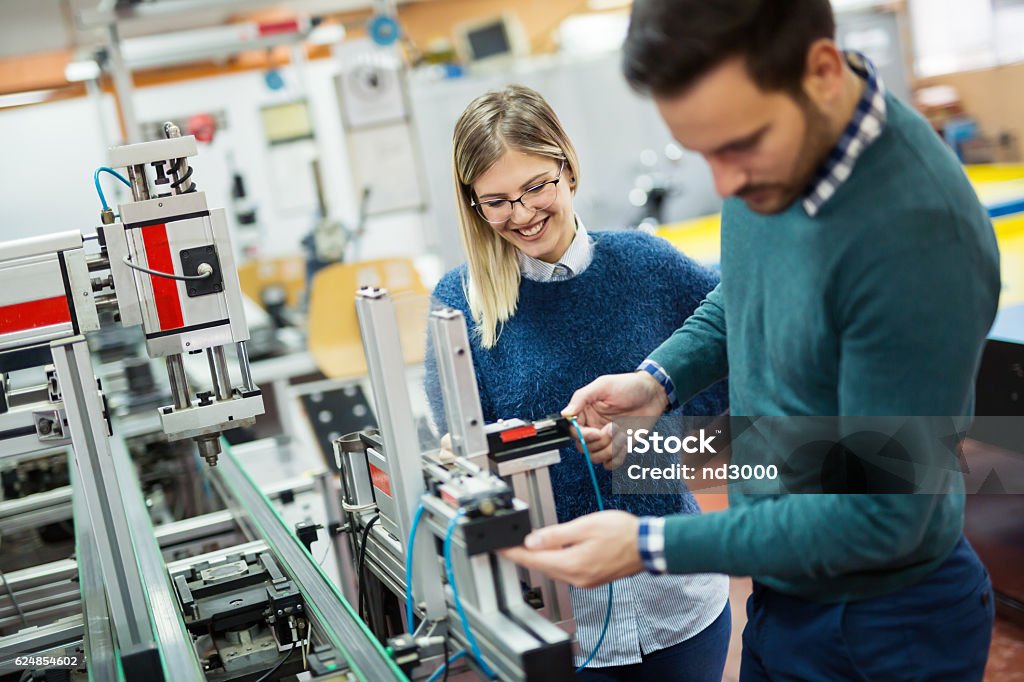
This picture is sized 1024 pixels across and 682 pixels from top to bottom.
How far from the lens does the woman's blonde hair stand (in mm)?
1487

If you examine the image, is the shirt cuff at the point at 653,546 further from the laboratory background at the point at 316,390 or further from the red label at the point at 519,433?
the red label at the point at 519,433

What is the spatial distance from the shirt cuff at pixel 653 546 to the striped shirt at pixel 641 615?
0.51 meters

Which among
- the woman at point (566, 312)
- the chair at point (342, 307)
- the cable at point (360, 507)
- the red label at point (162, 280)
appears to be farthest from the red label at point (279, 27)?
the cable at point (360, 507)

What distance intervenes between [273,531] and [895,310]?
1.32 metres

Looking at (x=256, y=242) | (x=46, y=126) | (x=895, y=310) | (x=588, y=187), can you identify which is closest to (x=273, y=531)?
(x=895, y=310)

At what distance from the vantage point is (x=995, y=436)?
263 centimetres

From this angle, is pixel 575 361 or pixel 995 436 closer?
pixel 575 361

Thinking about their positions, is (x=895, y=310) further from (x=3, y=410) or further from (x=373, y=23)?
(x=373, y=23)

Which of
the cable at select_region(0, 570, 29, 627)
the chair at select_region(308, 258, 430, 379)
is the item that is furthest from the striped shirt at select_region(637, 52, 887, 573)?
the chair at select_region(308, 258, 430, 379)

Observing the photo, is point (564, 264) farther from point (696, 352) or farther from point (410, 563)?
point (410, 563)

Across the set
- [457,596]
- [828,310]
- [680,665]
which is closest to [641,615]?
[680,665]

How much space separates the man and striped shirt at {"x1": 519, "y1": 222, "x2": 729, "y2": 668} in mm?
399

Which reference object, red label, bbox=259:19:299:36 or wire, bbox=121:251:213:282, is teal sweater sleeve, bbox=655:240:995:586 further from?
red label, bbox=259:19:299:36

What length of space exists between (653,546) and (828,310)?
0.28m
